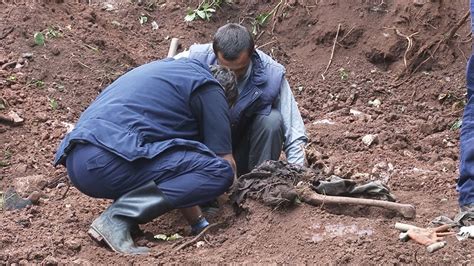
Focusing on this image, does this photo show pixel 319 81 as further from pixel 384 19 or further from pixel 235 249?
pixel 235 249

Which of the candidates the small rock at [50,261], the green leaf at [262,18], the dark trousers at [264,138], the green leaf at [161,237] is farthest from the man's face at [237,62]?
the green leaf at [262,18]

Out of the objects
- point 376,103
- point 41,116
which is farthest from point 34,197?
point 376,103

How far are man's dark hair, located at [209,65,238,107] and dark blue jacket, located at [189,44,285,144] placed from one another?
0.47 m

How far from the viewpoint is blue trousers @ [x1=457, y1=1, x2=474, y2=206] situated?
4.27m

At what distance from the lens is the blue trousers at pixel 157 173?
426 centimetres

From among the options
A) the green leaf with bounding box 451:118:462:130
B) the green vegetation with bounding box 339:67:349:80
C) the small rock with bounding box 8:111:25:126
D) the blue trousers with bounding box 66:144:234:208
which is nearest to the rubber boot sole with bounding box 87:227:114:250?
the blue trousers with bounding box 66:144:234:208

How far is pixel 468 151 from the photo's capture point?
427cm

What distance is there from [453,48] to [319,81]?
1.31 m

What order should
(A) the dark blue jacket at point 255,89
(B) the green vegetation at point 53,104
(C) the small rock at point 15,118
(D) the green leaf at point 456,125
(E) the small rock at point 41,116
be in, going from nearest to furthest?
(A) the dark blue jacket at point 255,89, (C) the small rock at point 15,118, (E) the small rock at point 41,116, (B) the green vegetation at point 53,104, (D) the green leaf at point 456,125

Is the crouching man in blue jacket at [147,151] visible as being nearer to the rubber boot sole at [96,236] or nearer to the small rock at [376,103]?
the rubber boot sole at [96,236]

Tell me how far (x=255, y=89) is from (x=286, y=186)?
0.95 meters

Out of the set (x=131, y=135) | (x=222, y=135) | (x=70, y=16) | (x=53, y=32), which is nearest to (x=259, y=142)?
(x=222, y=135)

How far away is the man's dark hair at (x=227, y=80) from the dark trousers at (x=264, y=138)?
1.86 ft

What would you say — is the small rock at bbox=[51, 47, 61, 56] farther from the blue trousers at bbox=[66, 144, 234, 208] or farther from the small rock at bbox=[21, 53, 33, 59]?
the blue trousers at bbox=[66, 144, 234, 208]
